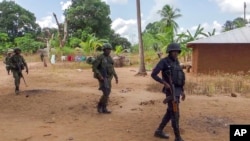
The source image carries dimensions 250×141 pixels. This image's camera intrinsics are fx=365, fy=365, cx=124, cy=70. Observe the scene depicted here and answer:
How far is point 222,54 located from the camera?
1978cm

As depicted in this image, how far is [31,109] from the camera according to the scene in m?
10.1

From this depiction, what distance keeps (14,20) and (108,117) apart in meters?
48.2

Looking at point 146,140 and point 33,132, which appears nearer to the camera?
point 146,140

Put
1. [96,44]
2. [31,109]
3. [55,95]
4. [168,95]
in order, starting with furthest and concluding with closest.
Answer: [96,44] < [55,95] < [31,109] < [168,95]

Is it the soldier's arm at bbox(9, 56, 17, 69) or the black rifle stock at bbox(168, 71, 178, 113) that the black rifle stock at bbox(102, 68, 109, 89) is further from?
the soldier's arm at bbox(9, 56, 17, 69)

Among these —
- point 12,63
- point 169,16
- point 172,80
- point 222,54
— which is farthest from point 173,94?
point 169,16

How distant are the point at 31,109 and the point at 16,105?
86cm

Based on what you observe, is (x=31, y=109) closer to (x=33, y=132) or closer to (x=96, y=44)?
(x=33, y=132)

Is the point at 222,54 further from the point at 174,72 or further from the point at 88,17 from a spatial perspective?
the point at 88,17

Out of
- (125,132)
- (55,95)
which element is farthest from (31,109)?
(125,132)

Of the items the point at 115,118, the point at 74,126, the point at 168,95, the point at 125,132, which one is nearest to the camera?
the point at 168,95

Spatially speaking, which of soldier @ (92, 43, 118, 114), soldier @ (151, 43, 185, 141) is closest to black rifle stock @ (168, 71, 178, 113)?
soldier @ (151, 43, 185, 141)

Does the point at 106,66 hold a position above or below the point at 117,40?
below

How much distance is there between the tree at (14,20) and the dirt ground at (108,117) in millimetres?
43148
